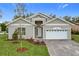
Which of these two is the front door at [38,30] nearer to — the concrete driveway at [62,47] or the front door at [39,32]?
the front door at [39,32]

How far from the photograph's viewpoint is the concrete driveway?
43.8ft

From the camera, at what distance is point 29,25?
13.4 metres

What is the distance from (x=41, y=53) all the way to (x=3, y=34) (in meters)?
1.06

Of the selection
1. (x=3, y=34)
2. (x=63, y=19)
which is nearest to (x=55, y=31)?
(x=63, y=19)

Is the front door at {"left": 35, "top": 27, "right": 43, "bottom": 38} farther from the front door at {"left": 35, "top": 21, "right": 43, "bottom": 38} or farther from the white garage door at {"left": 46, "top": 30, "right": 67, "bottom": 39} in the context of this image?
the white garage door at {"left": 46, "top": 30, "right": 67, "bottom": 39}

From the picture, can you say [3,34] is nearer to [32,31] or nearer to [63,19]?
[32,31]

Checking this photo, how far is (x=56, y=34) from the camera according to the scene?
44.3 ft

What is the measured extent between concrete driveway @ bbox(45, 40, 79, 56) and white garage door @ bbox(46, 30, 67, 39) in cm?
11

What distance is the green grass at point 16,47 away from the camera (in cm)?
1333

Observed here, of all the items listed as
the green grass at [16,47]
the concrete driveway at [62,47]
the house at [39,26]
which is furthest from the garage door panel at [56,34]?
the green grass at [16,47]

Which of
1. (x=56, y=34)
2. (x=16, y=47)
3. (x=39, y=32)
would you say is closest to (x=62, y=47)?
(x=56, y=34)

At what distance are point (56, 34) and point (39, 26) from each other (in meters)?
0.49

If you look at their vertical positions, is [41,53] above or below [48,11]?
below

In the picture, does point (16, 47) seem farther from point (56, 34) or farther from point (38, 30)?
point (56, 34)
